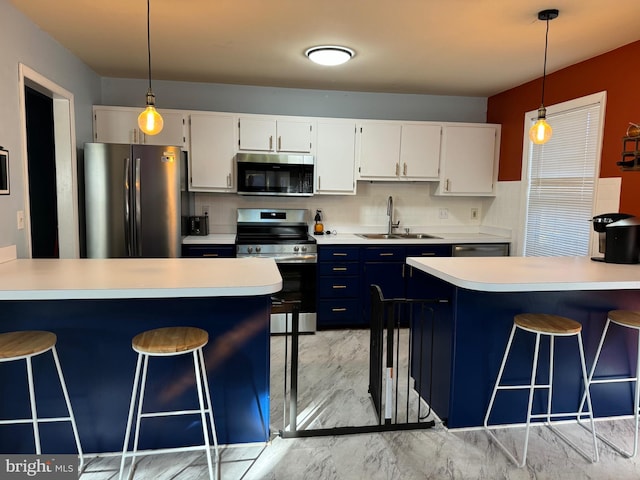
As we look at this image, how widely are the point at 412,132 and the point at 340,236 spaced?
1.30 meters

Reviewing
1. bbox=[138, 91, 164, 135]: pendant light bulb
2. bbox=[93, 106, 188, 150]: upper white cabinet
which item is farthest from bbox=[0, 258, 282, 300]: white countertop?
bbox=[93, 106, 188, 150]: upper white cabinet

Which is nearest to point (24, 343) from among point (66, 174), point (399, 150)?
point (66, 174)

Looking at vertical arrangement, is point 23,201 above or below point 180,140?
below

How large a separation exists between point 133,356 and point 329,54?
249 cm

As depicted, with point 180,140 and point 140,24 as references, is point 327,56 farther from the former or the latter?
point 180,140

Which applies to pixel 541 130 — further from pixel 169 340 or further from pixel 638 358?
pixel 169 340

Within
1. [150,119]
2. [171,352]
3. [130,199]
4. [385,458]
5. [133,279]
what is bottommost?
[385,458]

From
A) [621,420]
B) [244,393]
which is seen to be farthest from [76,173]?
[621,420]

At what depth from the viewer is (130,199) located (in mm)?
3561

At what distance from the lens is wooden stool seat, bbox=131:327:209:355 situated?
5.83 ft

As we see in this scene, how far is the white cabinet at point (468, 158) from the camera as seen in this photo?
177 inches

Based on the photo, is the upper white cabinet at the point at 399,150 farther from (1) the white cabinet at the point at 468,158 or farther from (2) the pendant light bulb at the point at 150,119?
(2) the pendant light bulb at the point at 150,119

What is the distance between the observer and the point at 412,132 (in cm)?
443

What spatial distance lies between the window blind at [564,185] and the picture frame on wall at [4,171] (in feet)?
13.1
